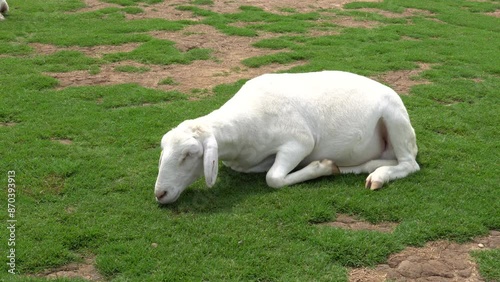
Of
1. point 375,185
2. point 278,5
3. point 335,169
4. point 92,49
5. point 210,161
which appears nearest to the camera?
point 210,161

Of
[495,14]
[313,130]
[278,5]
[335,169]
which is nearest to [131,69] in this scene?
[313,130]

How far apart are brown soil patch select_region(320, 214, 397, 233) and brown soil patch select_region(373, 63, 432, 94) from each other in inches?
189

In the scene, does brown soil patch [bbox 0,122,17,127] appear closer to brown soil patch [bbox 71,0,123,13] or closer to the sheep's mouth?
the sheep's mouth

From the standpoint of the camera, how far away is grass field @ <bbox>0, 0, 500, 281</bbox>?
16.9ft

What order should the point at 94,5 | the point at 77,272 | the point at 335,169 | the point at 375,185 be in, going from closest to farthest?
the point at 77,272
the point at 375,185
the point at 335,169
the point at 94,5

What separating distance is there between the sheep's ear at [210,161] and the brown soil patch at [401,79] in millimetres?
5079

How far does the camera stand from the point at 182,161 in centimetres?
596

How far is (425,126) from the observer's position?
8.49m

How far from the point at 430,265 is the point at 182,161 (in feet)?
7.81

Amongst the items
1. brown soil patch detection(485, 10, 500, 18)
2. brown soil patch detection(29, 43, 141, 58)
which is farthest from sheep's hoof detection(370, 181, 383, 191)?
brown soil patch detection(485, 10, 500, 18)

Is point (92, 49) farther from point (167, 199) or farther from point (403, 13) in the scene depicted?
point (403, 13)

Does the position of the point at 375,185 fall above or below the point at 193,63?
above

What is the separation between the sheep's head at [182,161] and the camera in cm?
591

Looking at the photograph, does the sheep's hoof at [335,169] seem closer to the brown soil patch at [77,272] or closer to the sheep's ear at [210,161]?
the sheep's ear at [210,161]
